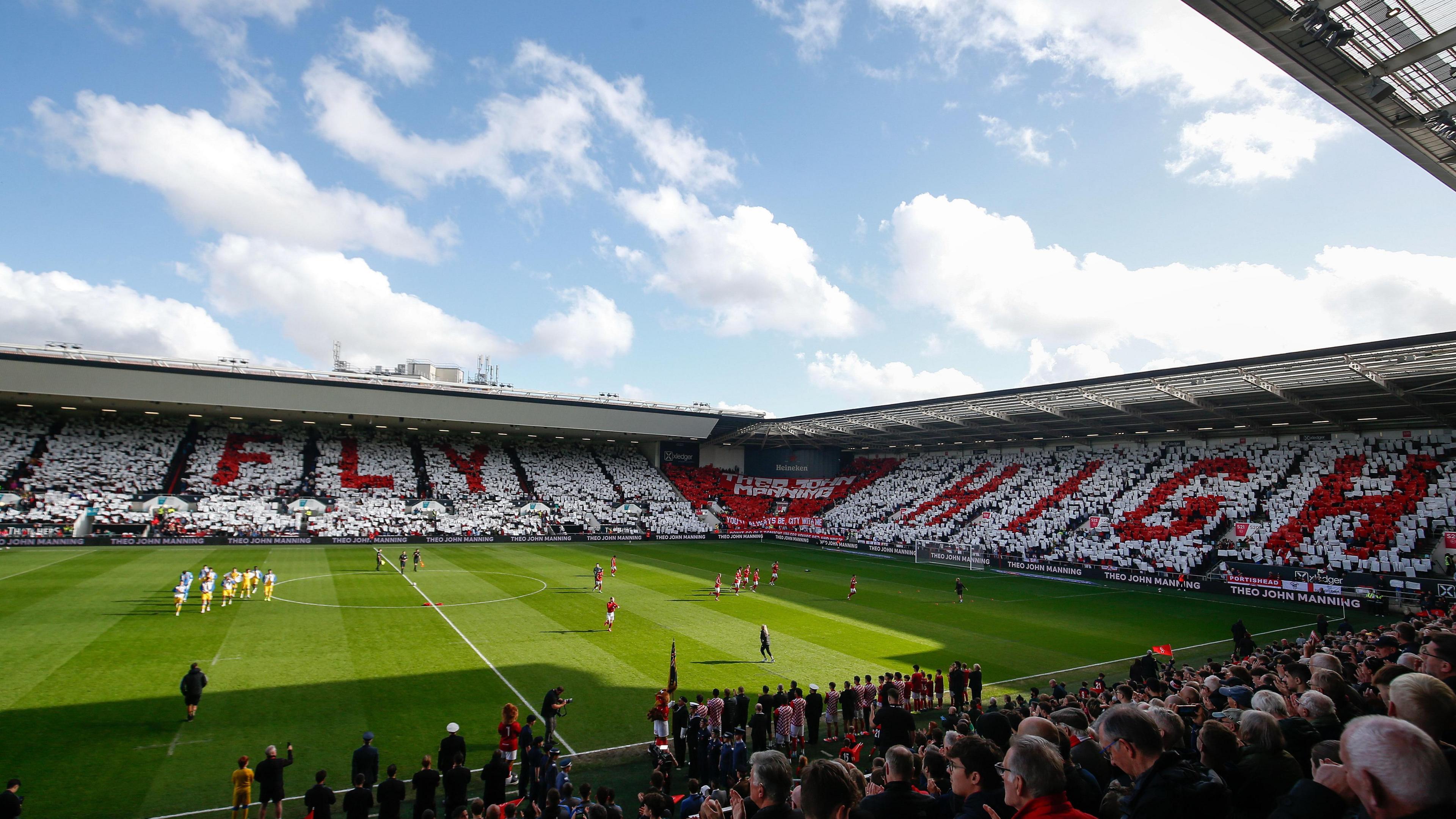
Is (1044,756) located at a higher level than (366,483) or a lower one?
higher

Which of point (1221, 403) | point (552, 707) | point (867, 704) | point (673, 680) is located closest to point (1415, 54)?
point (867, 704)

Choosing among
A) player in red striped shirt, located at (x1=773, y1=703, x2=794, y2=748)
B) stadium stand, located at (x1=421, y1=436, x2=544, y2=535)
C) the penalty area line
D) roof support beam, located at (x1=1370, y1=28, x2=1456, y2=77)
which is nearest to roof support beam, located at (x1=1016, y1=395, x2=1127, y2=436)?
the penalty area line

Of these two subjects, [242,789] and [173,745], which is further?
[173,745]

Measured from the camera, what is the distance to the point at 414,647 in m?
20.4

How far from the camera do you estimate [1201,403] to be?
1491 inches

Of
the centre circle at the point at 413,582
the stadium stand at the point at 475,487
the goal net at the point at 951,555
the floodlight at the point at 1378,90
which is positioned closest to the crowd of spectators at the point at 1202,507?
the goal net at the point at 951,555

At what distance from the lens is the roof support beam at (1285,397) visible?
32406 mm

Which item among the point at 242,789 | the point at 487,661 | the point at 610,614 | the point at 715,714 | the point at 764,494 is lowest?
the point at 487,661

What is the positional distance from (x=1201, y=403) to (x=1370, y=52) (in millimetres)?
31646

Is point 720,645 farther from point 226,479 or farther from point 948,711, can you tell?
point 226,479

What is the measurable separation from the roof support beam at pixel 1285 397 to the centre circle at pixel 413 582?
3413 centimetres

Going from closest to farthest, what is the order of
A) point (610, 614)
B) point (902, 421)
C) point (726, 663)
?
point (726, 663)
point (610, 614)
point (902, 421)


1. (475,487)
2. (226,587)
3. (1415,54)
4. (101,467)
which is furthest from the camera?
(475,487)

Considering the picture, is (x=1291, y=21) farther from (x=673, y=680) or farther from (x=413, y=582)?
(x=413, y=582)
